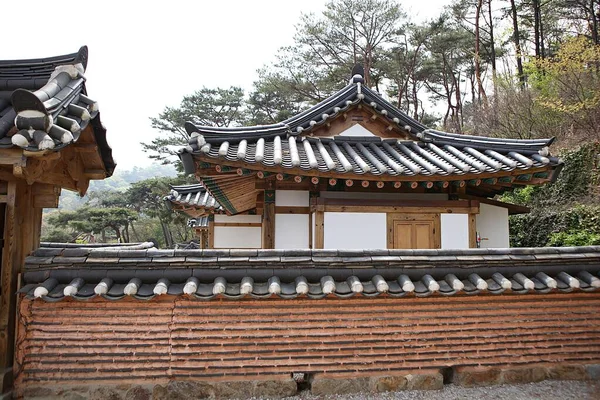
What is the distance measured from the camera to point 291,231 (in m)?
7.22

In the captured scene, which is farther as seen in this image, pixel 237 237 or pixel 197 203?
pixel 197 203

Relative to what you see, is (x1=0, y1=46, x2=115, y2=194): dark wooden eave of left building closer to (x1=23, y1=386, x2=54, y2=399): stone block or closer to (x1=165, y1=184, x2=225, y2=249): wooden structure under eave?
(x1=23, y1=386, x2=54, y2=399): stone block

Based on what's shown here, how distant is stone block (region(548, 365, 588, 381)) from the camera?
4598 mm

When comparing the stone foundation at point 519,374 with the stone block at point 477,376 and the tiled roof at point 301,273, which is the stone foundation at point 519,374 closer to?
the stone block at point 477,376

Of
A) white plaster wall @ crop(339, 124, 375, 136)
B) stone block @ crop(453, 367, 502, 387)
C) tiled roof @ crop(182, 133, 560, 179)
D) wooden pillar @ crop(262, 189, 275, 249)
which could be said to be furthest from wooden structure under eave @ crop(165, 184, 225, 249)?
stone block @ crop(453, 367, 502, 387)

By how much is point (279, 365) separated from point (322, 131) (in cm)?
539

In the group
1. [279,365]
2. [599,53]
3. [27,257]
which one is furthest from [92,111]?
[599,53]

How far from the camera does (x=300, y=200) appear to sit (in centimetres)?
727

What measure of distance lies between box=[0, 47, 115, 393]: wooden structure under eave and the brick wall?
0.44 meters

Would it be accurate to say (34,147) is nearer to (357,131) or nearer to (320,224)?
(320,224)

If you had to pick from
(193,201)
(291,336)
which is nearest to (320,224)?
(291,336)

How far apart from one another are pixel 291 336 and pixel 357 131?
5.45 m

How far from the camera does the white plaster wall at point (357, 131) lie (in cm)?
833

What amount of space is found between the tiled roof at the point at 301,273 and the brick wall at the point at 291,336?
0.98 ft
